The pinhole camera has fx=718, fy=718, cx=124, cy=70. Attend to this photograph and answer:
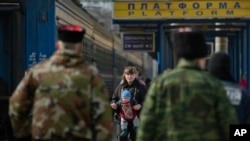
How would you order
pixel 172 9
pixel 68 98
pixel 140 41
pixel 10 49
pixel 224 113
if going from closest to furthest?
pixel 224 113 → pixel 68 98 → pixel 10 49 → pixel 172 9 → pixel 140 41

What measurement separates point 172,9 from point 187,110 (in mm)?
12668

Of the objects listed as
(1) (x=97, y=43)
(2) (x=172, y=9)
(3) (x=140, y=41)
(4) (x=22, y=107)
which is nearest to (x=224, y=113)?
(4) (x=22, y=107)

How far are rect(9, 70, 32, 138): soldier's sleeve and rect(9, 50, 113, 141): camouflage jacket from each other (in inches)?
3.5

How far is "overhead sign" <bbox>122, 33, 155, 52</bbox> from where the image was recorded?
21672mm

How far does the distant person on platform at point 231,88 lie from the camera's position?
5.72 metres

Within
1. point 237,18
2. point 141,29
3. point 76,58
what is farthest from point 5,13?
point 141,29

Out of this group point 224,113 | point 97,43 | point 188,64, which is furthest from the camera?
point 97,43

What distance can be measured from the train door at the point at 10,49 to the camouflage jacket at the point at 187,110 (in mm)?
5842

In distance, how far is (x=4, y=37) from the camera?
10500 mm

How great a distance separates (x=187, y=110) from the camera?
15.7 ft

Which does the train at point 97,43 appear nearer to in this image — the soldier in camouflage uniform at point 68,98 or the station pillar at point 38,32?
the station pillar at point 38,32

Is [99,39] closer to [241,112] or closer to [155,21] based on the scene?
[155,21]

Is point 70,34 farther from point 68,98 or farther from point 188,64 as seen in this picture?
point 188,64

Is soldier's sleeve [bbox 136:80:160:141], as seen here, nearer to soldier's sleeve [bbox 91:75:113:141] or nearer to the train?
soldier's sleeve [bbox 91:75:113:141]
